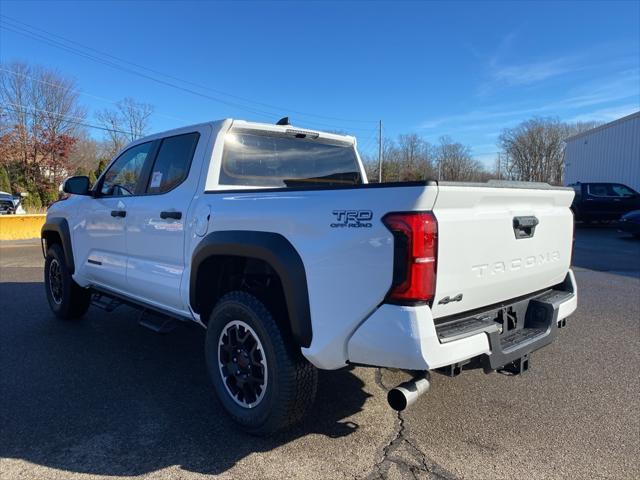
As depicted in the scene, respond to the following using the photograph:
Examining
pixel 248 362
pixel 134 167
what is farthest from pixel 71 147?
pixel 248 362

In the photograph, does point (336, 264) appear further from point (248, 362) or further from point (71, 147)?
point (71, 147)

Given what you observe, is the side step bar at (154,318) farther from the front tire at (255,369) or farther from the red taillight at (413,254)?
the red taillight at (413,254)

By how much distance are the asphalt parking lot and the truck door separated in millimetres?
767

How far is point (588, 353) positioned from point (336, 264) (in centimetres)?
338

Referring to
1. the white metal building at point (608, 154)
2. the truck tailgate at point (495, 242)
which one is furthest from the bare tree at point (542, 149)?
→ the truck tailgate at point (495, 242)

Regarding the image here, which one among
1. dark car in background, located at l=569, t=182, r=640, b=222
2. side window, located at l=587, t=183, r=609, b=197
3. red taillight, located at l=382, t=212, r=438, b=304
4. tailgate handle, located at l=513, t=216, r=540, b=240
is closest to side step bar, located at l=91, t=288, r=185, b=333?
red taillight, located at l=382, t=212, r=438, b=304

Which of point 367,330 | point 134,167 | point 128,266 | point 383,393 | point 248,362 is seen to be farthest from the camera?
point 134,167

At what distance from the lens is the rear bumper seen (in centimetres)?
229

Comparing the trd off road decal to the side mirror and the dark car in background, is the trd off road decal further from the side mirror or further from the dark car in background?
the dark car in background

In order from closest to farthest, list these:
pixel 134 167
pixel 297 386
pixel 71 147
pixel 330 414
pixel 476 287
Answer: pixel 476 287
pixel 297 386
pixel 330 414
pixel 134 167
pixel 71 147

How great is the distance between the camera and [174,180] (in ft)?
12.7

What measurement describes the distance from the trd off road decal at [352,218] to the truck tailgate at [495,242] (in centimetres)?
34

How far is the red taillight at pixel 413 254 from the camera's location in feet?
7.42

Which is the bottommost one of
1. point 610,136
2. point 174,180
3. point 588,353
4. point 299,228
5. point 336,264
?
point 588,353
